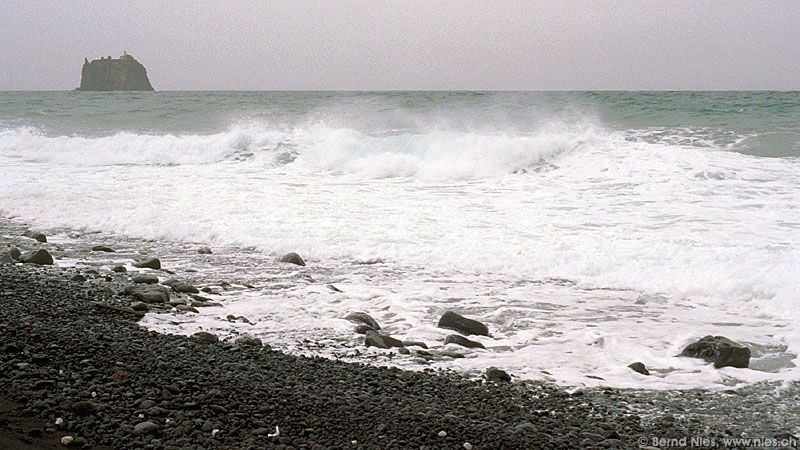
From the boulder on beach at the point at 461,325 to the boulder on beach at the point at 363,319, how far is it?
59 cm

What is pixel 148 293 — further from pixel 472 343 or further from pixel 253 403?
pixel 472 343

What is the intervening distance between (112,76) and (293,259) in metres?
75.1

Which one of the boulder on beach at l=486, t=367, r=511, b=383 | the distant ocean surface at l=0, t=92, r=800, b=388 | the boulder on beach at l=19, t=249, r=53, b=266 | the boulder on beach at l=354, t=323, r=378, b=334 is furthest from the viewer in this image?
the boulder on beach at l=19, t=249, r=53, b=266

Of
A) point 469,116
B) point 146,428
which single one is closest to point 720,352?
point 146,428

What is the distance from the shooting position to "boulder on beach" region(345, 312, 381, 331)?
19.8 feet

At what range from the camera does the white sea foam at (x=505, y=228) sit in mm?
6078

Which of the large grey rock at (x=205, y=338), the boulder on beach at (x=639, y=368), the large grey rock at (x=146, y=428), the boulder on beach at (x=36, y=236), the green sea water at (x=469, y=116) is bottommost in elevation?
the boulder on beach at (x=639, y=368)

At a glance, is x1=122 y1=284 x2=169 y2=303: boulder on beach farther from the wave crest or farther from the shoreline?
the wave crest

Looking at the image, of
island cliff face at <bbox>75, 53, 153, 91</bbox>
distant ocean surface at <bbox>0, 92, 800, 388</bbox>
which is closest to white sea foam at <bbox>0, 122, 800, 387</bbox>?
distant ocean surface at <bbox>0, 92, 800, 388</bbox>

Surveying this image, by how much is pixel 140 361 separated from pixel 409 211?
23.6 feet

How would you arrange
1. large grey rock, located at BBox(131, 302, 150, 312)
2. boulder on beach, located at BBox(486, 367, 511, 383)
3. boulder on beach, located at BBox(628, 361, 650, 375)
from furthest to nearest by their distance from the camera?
1. large grey rock, located at BBox(131, 302, 150, 312)
2. boulder on beach, located at BBox(628, 361, 650, 375)
3. boulder on beach, located at BBox(486, 367, 511, 383)

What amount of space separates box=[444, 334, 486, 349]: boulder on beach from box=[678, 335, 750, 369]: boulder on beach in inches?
67.2

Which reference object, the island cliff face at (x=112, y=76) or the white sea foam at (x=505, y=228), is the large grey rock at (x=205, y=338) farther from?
the island cliff face at (x=112, y=76)

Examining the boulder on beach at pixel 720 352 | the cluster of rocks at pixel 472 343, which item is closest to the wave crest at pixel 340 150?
the cluster of rocks at pixel 472 343
